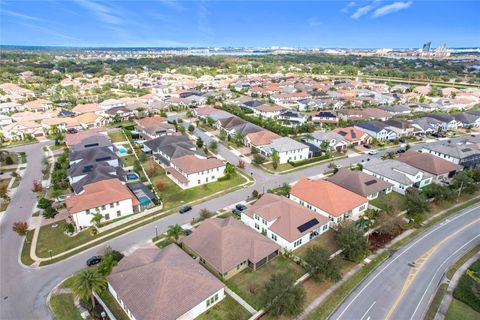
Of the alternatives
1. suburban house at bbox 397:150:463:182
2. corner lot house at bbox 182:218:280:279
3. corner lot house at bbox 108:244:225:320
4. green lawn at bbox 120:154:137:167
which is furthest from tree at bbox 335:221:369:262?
green lawn at bbox 120:154:137:167

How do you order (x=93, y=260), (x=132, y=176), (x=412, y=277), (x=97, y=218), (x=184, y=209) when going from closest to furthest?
1. (x=412, y=277)
2. (x=93, y=260)
3. (x=97, y=218)
4. (x=184, y=209)
5. (x=132, y=176)

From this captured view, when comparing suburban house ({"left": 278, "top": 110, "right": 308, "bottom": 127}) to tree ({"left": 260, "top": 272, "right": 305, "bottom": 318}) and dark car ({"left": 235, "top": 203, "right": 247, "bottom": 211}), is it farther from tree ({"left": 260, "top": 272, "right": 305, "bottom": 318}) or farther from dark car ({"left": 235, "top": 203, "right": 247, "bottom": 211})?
tree ({"left": 260, "top": 272, "right": 305, "bottom": 318})

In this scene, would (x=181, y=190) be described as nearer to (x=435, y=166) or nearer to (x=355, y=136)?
(x=435, y=166)

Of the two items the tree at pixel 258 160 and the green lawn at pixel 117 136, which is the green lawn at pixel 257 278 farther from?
the green lawn at pixel 117 136

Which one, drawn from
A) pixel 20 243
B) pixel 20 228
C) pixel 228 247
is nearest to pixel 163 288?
pixel 228 247

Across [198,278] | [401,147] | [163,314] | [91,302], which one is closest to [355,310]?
[198,278]
